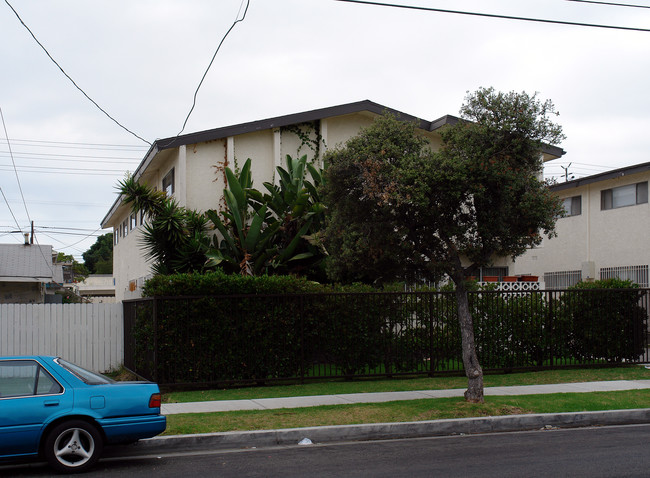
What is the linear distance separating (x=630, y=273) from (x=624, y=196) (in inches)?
125

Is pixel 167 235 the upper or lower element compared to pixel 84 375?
upper

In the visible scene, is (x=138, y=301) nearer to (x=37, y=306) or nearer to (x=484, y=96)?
(x=37, y=306)

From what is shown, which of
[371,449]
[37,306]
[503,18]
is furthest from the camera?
[37,306]

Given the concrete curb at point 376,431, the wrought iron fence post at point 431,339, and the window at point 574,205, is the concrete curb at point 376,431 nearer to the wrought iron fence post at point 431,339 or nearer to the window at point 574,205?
the wrought iron fence post at point 431,339

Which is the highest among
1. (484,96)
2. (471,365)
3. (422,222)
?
(484,96)

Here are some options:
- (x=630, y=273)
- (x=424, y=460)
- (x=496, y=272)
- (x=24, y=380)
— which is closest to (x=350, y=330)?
(x=424, y=460)

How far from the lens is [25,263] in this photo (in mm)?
28891

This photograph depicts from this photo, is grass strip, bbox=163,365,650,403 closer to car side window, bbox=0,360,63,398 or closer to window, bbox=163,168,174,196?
car side window, bbox=0,360,63,398

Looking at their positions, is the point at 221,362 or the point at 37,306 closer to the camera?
the point at 221,362

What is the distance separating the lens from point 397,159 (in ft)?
36.5

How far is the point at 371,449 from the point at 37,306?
33.8ft

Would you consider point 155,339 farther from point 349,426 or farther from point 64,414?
point 64,414

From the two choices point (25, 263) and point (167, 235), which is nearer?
point (167, 235)

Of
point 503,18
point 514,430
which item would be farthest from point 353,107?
point 514,430
